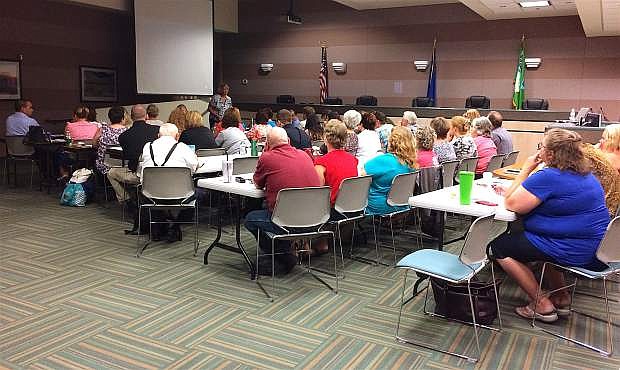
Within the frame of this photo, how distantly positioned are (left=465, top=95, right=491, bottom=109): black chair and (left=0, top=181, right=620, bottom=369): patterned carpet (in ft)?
26.8

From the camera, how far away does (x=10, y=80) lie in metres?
10.9

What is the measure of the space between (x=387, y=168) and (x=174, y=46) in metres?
8.76

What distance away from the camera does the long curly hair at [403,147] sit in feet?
15.8

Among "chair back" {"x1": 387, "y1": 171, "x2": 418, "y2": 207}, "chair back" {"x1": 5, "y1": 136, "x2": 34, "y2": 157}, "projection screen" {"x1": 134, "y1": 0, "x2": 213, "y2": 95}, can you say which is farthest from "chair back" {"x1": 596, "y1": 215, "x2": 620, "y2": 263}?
"projection screen" {"x1": 134, "y1": 0, "x2": 213, "y2": 95}

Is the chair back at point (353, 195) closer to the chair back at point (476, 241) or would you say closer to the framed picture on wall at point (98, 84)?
the chair back at point (476, 241)

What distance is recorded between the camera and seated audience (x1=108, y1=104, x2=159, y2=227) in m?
5.67

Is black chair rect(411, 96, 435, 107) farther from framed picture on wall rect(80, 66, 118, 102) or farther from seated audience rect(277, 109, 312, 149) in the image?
framed picture on wall rect(80, 66, 118, 102)

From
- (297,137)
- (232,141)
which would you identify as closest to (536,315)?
(297,137)

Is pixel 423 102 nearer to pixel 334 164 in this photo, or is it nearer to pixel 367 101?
pixel 367 101

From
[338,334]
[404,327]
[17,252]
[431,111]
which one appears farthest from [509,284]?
[431,111]

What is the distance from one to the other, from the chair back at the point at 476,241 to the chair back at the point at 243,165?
110 inches

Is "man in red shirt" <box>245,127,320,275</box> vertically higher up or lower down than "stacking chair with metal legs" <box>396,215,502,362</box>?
higher up

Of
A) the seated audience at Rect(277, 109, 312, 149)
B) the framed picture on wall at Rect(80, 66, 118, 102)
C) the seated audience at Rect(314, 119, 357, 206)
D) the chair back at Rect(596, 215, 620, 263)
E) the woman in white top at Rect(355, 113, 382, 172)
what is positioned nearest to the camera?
the chair back at Rect(596, 215, 620, 263)

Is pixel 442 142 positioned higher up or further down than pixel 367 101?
further down
